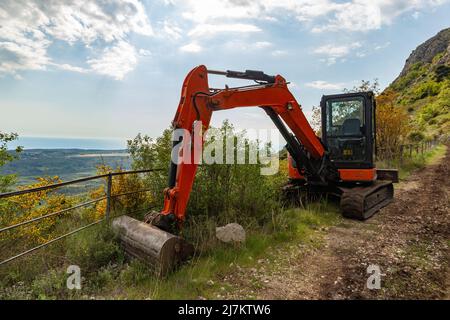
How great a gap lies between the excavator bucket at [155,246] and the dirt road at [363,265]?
0.78 meters

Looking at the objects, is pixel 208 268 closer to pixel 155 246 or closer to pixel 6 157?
pixel 155 246

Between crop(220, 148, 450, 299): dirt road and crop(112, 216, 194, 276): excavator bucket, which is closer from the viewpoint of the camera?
crop(220, 148, 450, 299): dirt road

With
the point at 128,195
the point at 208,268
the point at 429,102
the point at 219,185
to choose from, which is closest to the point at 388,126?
the point at 219,185

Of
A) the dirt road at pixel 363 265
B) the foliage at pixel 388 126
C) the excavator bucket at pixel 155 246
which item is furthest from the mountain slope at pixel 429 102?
the excavator bucket at pixel 155 246

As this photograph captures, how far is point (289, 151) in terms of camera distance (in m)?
7.83

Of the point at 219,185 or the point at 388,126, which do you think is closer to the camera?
the point at 219,185

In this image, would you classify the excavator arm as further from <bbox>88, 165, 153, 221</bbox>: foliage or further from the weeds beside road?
<bbox>88, 165, 153, 221</bbox>: foliage

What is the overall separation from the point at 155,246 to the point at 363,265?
3.17m

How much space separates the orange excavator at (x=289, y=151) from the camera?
4.53m

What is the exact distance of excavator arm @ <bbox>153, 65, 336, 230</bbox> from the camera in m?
4.61

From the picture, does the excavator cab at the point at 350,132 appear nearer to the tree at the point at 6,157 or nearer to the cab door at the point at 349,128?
the cab door at the point at 349,128

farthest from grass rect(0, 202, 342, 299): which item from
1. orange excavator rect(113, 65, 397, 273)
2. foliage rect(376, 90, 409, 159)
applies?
foliage rect(376, 90, 409, 159)

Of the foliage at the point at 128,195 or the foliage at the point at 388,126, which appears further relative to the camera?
the foliage at the point at 388,126
